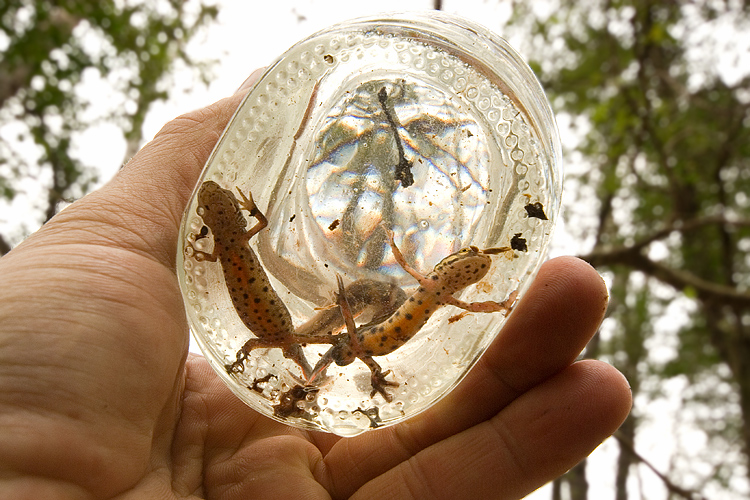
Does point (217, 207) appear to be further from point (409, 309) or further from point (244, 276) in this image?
point (409, 309)

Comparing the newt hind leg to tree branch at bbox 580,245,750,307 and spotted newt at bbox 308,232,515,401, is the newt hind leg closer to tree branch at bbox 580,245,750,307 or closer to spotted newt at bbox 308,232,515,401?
spotted newt at bbox 308,232,515,401

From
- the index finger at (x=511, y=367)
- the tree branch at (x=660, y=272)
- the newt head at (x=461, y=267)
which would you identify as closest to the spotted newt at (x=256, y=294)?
the newt head at (x=461, y=267)

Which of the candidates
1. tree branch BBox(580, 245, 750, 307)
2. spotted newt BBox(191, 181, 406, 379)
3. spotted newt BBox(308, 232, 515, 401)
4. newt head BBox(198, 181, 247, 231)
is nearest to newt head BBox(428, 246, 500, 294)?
spotted newt BBox(308, 232, 515, 401)

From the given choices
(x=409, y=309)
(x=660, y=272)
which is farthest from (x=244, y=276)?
(x=660, y=272)

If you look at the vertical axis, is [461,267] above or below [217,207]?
above

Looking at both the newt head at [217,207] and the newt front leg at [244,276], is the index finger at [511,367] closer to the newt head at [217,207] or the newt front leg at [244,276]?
the newt front leg at [244,276]

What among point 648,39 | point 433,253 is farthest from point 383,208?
point 648,39
